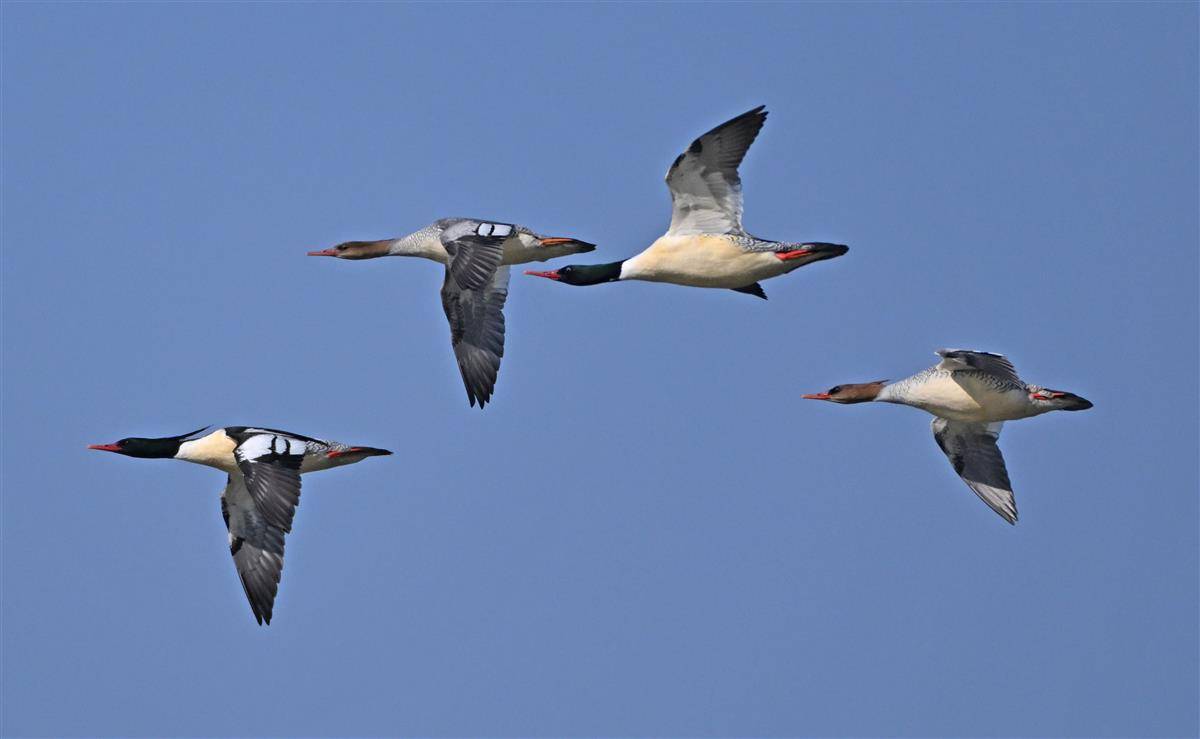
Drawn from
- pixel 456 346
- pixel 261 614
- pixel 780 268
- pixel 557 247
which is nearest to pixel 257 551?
pixel 261 614

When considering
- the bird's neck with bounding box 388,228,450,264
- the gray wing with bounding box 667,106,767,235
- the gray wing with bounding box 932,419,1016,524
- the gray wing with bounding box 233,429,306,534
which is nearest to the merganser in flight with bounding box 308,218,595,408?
the bird's neck with bounding box 388,228,450,264

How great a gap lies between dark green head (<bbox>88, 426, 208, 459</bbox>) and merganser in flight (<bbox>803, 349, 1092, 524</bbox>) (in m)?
6.41

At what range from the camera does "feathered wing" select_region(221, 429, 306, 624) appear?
59.1ft

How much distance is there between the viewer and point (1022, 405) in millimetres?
19109

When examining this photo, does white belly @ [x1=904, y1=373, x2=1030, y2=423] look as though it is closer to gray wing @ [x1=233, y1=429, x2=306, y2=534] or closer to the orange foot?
the orange foot

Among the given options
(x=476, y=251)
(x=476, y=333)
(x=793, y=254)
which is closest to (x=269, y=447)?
(x=476, y=333)

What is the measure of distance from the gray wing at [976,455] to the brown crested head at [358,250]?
654 cm

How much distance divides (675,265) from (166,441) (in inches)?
220

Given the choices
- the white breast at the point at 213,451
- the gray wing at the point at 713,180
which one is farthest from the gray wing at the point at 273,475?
the gray wing at the point at 713,180

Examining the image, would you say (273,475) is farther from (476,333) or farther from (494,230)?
(494,230)

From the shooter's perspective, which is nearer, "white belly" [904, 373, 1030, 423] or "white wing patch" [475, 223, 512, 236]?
"white belly" [904, 373, 1030, 423]

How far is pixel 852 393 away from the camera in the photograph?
66.3 feet

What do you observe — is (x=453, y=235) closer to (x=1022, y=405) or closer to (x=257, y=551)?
(x=257, y=551)

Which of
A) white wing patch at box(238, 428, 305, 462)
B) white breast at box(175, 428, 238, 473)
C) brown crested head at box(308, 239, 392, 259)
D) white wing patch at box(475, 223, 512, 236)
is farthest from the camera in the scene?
brown crested head at box(308, 239, 392, 259)
